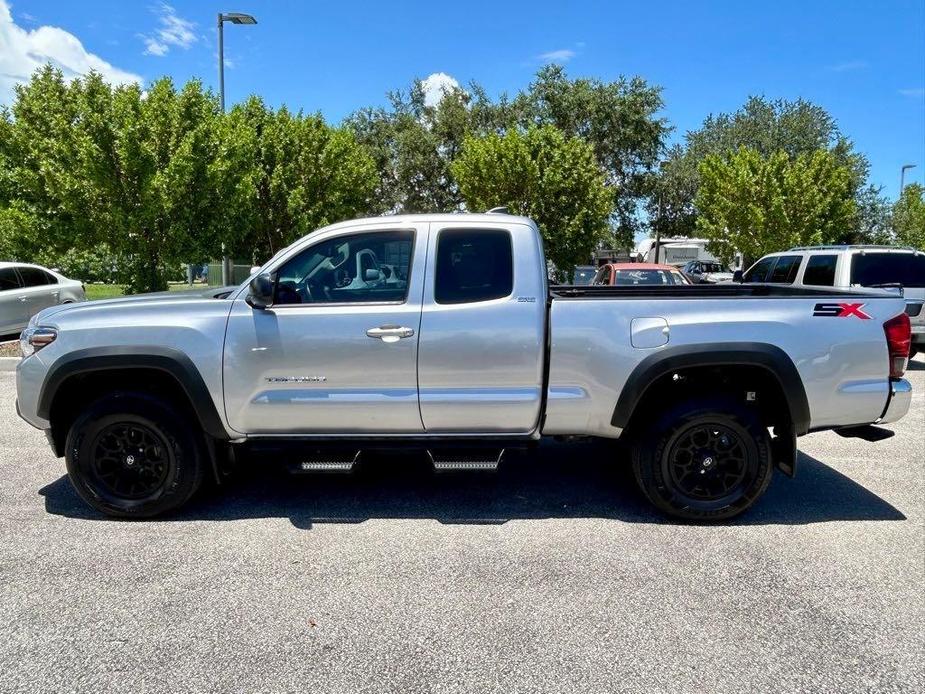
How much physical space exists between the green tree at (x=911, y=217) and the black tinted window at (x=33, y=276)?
33.0m

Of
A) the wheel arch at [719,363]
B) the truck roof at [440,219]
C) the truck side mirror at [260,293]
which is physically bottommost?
the wheel arch at [719,363]

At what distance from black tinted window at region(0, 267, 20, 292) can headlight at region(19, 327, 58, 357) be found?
945cm

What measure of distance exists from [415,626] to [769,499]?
2878 mm

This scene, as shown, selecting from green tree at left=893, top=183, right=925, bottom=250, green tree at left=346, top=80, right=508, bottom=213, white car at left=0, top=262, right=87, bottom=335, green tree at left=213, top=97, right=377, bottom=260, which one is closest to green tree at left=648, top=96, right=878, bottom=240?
green tree at left=893, top=183, right=925, bottom=250

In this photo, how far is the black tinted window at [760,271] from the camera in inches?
422

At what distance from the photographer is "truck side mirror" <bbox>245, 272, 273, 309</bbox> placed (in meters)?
3.83

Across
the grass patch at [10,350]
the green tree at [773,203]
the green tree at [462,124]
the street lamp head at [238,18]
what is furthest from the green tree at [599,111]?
the grass patch at [10,350]

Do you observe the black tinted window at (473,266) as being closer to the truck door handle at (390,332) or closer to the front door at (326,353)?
the front door at (326,353)

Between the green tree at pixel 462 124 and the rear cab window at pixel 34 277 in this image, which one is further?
the green tree at pixel 462 124

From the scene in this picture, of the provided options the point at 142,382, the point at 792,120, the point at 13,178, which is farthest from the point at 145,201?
the point at 792,120

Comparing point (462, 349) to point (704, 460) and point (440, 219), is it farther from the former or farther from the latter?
point (704, 460)

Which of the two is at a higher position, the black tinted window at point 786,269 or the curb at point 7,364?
the black tinted window at point 786,269

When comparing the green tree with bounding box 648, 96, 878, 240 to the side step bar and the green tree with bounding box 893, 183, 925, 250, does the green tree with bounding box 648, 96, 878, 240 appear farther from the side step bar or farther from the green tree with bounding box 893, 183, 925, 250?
the side step bar

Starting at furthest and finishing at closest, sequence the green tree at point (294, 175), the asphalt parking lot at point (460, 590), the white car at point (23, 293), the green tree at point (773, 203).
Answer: the green tree at point (773, 203), the green tree at point (294, 175), the white car at point (23, 293), the asphalt parking lot at point (460, 590)
